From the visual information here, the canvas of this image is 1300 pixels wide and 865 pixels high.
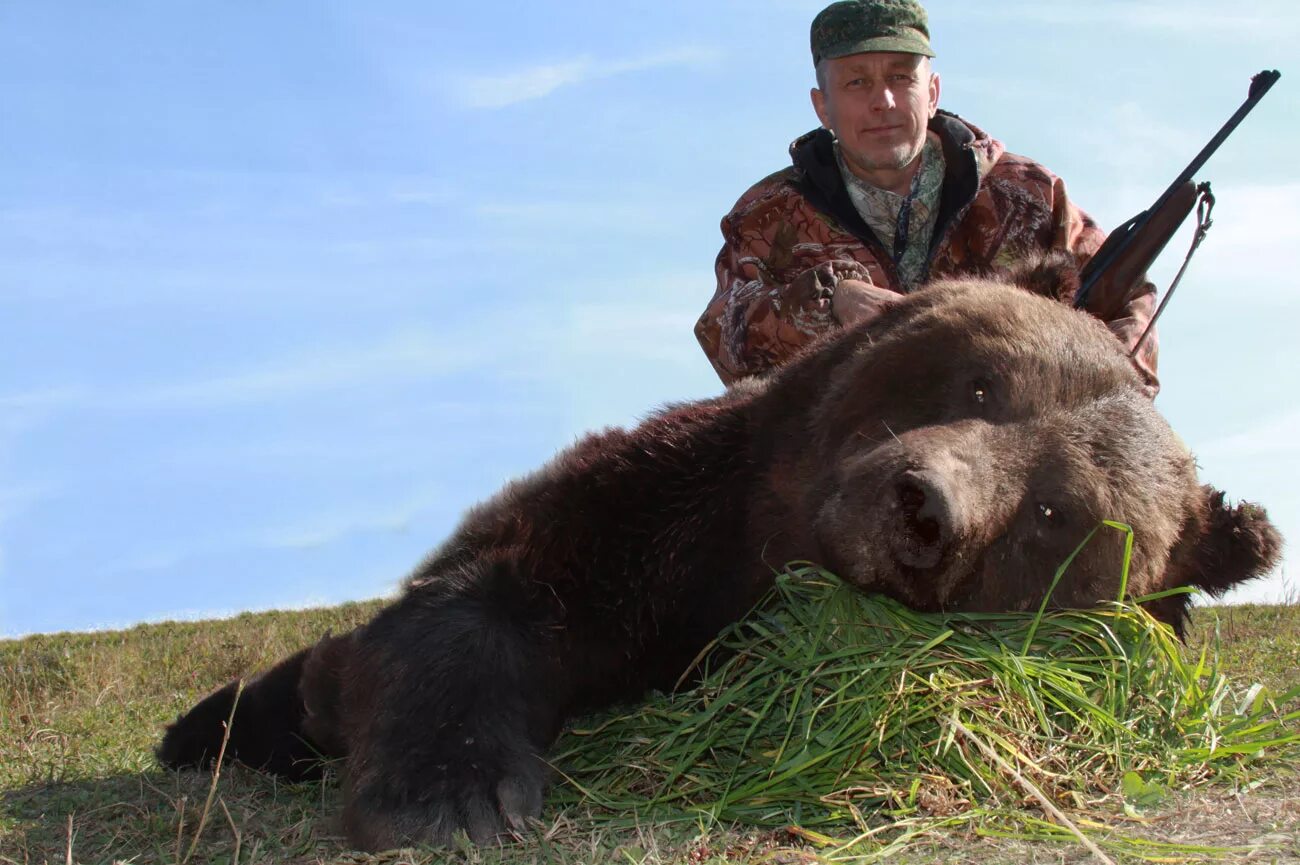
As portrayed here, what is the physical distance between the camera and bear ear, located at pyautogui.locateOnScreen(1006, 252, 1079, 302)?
372cm

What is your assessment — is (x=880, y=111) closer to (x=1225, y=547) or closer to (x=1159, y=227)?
(x=1159, y=227)

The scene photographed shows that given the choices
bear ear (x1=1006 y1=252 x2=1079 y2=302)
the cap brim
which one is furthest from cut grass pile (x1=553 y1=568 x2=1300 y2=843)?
the cap brim

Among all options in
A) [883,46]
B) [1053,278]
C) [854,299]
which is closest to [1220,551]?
[1053,278]

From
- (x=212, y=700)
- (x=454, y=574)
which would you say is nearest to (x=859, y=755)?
(x=454, y=574)

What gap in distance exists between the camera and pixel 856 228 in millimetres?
5777

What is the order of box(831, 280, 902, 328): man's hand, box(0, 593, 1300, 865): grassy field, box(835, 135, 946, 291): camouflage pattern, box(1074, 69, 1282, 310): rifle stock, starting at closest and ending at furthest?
box(0, 593, 1300, 865): grassy field < box(831, 280, 902, 328): man's hand < box(1074, 69, 1282, 310): rifle stock < box(835, 135, 946, 291): camouflage pattern

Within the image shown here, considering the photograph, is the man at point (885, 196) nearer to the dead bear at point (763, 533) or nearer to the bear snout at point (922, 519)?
the dead bear at point (763, 533)

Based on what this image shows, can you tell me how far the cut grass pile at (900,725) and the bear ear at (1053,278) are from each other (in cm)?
101

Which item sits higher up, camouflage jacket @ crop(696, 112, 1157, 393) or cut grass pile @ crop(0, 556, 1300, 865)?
camouflage jacket @ crop(696, 112, 1157, 393)

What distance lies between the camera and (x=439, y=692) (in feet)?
9.45

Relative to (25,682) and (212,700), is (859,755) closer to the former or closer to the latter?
(212,700)

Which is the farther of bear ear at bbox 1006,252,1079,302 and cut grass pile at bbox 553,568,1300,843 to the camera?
bear ear at bbox 1006,252,1079,302

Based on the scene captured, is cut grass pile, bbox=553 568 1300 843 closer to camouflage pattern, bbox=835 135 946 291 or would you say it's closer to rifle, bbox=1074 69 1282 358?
rifle, bbox=1074 69 1282 358

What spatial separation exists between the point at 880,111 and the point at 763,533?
3039mm
